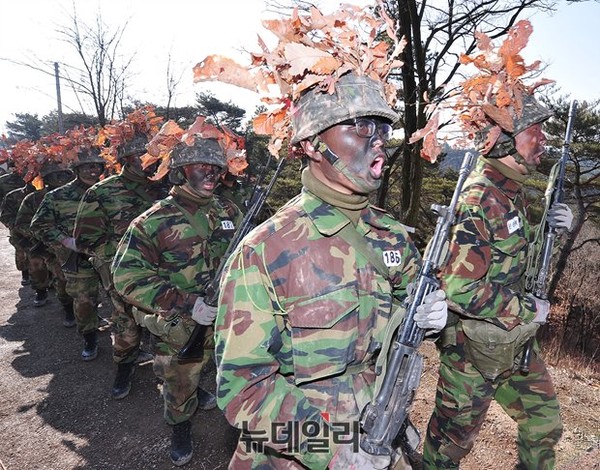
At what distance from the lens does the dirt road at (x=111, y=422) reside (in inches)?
153

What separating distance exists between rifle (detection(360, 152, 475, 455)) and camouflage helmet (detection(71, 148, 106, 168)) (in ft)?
21.2

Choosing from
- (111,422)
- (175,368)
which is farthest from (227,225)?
(111,422)

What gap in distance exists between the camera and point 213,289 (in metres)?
3.54

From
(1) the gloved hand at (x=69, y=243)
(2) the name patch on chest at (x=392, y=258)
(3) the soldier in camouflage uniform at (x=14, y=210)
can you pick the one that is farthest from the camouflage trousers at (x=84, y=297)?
(2) the name patch on chest at (x=392, y=258)

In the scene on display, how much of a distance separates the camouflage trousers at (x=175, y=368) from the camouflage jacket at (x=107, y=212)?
2322 millimetres

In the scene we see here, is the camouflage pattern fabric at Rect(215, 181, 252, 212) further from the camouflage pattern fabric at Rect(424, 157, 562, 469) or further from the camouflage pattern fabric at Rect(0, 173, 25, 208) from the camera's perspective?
the camouflage pattern fabric at Rect(0, 173, 25, 208)

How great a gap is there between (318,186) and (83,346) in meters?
6.18

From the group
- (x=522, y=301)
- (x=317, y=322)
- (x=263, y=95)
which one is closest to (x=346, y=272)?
(x=317, y=322)

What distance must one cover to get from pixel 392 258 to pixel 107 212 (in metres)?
4.71

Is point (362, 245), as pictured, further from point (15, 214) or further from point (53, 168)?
point (15, 214)

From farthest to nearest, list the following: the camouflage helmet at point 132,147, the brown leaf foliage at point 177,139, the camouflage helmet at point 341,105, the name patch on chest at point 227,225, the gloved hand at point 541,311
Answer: the camouflage helmet at point 132,147 < the brown leaf foliage at point 177,139 < the name patch on chest at point 227,225 < the gloved hand at point 541,311 < the camouflage helmet at point 341,105

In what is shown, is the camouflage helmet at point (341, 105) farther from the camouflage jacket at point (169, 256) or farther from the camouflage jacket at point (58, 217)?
the camouflage jacket at point (58, 217)

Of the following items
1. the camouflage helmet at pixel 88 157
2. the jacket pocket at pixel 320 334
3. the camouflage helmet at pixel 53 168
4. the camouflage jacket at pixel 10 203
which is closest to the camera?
the jacket pocket at pixel 320 334

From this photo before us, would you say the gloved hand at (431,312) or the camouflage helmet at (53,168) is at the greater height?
the camouflage helmet at (53,168)
